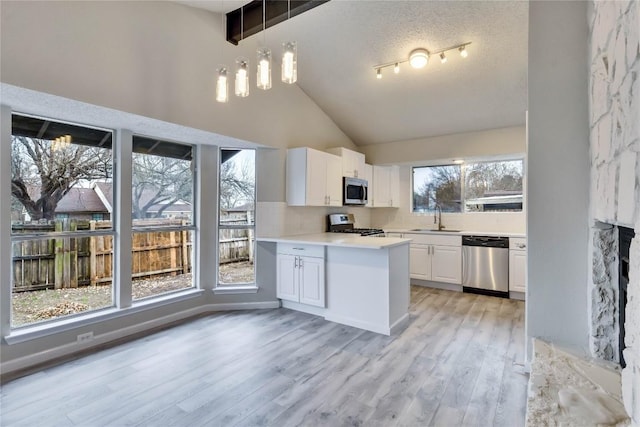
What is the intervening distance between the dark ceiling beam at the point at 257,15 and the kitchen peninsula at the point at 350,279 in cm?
229

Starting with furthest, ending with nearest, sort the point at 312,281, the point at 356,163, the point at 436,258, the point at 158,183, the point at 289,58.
A: the point at 356,163
the point at 436,258
the point at 312,281
the point at 158,183
the point at 289,58

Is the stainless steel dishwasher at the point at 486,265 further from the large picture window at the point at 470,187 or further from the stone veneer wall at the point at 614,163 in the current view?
the stone veneer wall at the point at 614,163

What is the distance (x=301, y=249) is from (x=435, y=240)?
238 cm

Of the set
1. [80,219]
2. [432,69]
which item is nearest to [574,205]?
[432,69]

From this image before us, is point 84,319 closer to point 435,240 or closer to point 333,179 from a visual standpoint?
point 333,179

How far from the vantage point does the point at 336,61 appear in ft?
12.5

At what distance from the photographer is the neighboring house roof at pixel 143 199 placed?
119 inches

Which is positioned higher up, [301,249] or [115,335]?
[301,249]

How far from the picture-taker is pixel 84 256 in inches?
116

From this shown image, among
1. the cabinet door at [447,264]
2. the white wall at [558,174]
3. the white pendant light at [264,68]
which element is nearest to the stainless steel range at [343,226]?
the cabinet door at [447,264]

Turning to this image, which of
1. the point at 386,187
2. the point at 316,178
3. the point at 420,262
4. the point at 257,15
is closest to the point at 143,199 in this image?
the point at 316,178

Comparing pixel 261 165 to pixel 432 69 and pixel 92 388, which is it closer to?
pixel 432 69

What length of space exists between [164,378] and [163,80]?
2527 mm

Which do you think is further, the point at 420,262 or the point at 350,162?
the point at 420,262
